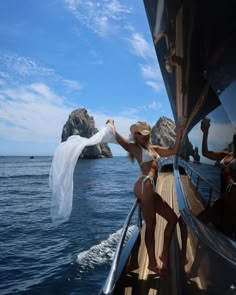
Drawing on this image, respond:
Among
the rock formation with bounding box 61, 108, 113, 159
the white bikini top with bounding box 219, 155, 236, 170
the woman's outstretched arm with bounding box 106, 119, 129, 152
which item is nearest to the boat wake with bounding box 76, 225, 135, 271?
the woman's outstretched arm with bounding box 106, 119, 129, 152

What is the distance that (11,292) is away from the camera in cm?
785

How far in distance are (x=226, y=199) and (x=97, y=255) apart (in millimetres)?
8275

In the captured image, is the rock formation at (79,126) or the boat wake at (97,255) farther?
the rock formation at (79,126)

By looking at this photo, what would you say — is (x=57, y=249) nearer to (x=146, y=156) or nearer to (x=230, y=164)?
(x=146, y=156)

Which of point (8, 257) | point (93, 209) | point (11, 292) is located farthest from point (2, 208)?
point (11, 292)

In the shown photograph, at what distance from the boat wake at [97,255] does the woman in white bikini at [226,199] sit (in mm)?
6622

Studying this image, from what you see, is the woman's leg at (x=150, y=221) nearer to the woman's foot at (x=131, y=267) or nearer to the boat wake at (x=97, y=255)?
the woman's foot at (x=131, y=267)

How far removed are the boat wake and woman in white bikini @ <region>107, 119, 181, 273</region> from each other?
532 centimetres

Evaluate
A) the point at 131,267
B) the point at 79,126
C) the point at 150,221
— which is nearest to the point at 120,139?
the point at 150,221


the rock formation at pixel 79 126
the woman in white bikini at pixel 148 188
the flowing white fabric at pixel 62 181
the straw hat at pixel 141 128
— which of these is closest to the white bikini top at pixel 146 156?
the woman in white bikini at pixel 148 188

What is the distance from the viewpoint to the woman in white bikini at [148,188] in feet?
11.1

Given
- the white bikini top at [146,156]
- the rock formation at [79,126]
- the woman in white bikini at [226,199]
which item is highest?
the rock formation at [79,126]

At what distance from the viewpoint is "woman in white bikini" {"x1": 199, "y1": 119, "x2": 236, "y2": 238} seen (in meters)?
1.95

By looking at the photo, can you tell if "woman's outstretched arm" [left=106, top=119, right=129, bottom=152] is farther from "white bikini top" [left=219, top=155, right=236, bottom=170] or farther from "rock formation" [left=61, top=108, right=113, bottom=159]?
"rock formation" [left=61, top=108, right=113, bottom=159]
